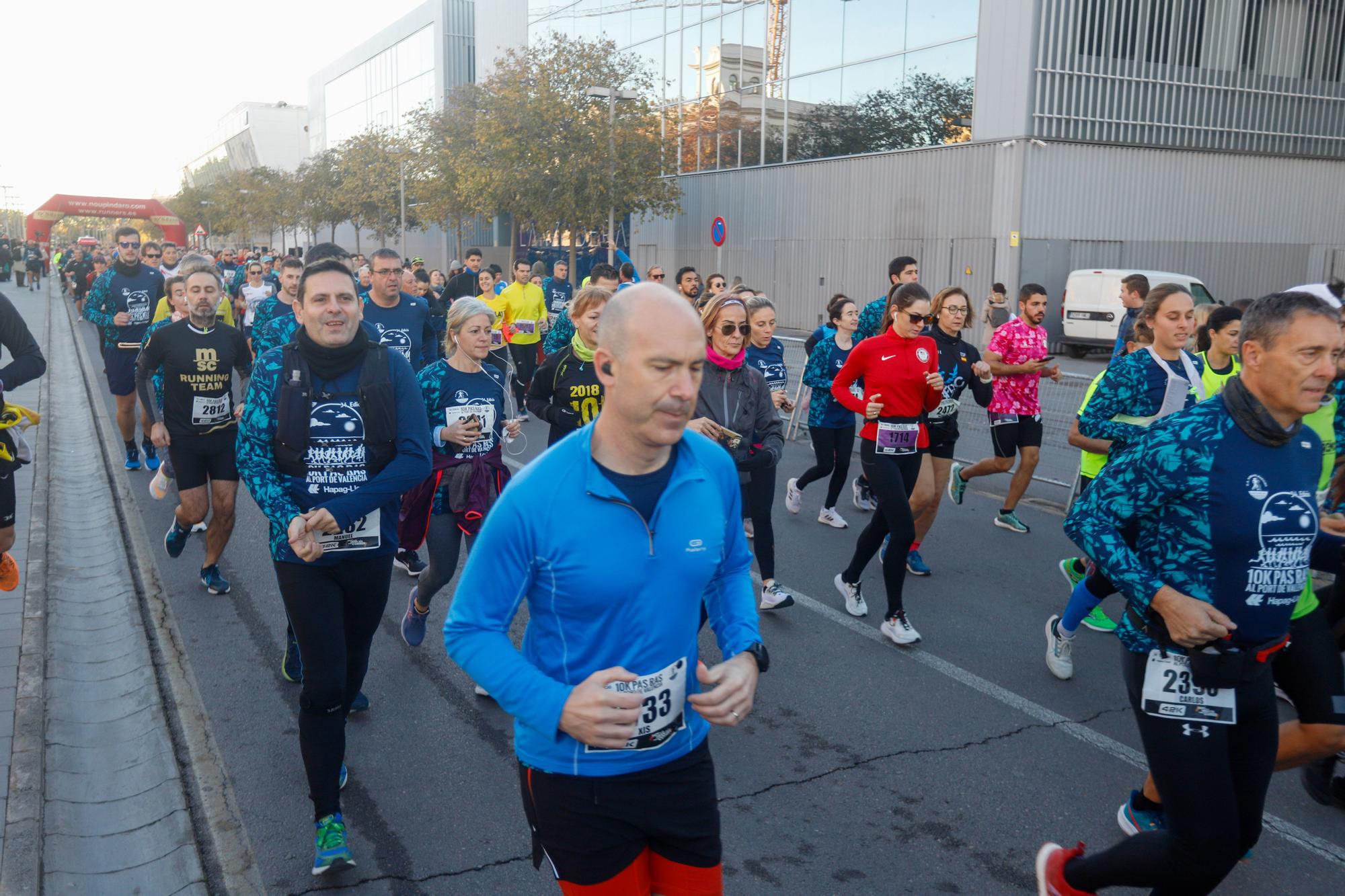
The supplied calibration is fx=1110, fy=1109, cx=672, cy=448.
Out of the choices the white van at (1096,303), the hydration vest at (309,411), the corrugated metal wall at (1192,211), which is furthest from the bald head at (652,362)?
the corrugated metal wall at (1192,211)

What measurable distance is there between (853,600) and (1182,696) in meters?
3.72

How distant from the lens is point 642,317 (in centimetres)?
217

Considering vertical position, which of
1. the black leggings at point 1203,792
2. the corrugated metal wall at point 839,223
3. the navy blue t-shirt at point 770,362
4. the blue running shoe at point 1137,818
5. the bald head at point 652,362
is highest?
→ the corrugated metal wall at point 839,223

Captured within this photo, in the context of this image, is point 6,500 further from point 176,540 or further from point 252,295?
point 252,295

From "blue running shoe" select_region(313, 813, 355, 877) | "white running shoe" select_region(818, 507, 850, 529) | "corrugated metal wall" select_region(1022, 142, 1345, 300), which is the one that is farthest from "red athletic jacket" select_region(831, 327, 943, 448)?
"corrugated metal wall" select_region(1022, 142, 1345, 300)

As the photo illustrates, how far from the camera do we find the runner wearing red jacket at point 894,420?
6.01 m

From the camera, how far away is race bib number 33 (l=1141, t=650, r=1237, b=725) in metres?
2.85

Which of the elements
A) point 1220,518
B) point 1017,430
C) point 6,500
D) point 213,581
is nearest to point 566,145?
point 1017,430

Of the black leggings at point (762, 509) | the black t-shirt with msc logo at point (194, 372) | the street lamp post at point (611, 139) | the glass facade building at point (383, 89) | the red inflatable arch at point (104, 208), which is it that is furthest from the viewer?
the red inflatable arch at point (104, 208)

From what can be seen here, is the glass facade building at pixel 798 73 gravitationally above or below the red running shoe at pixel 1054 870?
above

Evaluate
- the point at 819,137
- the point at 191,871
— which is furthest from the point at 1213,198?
the point at 191,871

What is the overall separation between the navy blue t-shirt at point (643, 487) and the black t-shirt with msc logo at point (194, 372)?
5.06 meters

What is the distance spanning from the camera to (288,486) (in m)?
3.91

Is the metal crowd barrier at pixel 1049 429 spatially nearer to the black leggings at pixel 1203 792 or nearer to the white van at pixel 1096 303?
the black leggings at pixel 1203 792
